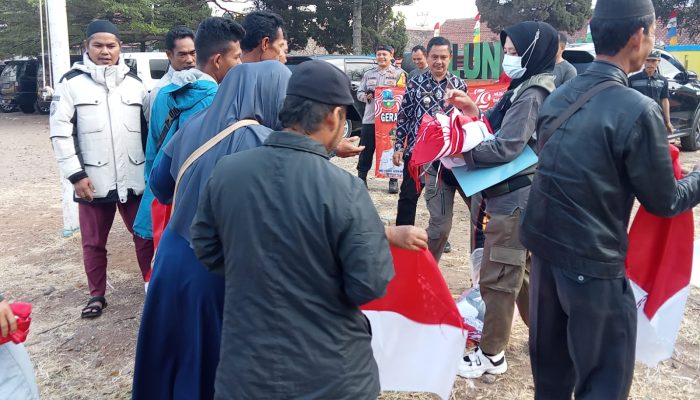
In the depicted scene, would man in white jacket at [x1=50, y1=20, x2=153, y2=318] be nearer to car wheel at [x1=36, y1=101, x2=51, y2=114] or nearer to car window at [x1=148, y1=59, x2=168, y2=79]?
car window at [x1=148, y1=59, x2=168, y2=79]

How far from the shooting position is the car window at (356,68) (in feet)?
43.9

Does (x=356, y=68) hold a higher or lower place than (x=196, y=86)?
higher

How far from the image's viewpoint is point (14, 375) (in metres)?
1.94

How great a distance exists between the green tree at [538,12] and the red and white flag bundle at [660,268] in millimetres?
28159

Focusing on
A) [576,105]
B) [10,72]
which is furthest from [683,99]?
→ [10,72]

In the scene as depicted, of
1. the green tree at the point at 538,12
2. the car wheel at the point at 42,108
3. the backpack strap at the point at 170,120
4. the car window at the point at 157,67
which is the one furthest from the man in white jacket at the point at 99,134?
the green tree at the point at 538,12

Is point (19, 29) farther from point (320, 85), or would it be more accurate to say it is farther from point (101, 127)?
point (320, 85)

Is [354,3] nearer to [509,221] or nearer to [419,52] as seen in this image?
[419,52]

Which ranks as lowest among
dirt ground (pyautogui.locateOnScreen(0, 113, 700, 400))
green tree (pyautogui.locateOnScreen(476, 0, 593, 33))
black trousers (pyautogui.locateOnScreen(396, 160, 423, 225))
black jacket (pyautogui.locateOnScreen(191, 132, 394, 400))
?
dirt ground (pyautogui.locateOnScreen(0, 113, 700, 400))

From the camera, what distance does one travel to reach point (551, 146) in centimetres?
218

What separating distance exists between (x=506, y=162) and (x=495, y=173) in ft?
0.25

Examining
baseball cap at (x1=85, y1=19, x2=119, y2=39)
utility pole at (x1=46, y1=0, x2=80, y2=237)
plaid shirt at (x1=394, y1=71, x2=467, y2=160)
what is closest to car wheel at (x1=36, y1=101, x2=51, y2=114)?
utility pole at (x1=46, y1=0, x2=80, y2=237)

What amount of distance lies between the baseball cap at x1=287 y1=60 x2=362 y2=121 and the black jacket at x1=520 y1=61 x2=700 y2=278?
861mm

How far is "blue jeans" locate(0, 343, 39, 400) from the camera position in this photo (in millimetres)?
1911
